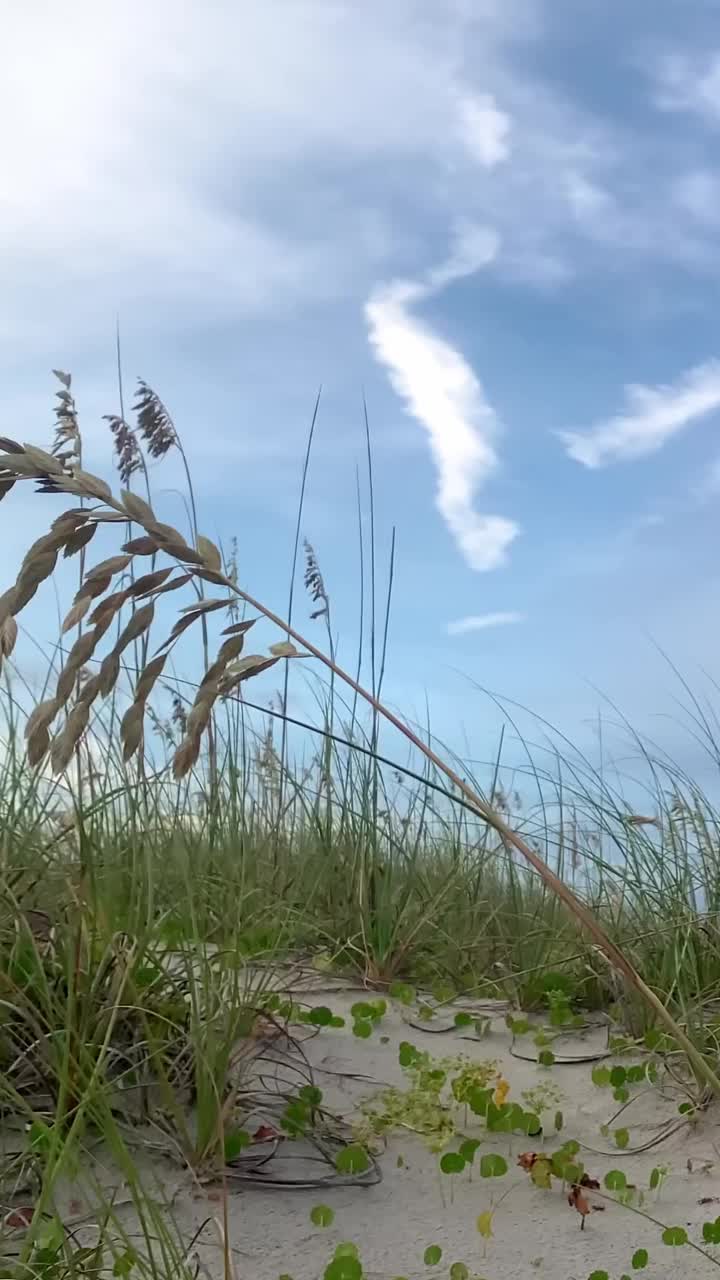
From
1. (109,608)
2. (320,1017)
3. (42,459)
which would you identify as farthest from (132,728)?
(320,1017)

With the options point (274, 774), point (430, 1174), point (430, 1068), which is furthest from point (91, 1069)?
point (274, 774)

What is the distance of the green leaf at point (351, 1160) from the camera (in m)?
2.47

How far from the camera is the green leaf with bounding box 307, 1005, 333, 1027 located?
125 inches

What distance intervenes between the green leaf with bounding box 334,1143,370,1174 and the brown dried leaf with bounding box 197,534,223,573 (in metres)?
1.38

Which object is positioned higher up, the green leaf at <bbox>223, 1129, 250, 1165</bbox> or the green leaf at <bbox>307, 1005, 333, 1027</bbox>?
the green leaf at <bbox>307, 1005, 333, 1027</bbox>

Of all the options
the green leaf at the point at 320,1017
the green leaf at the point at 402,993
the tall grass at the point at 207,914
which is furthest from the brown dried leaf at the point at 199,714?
the green leaf at the point at 402,993

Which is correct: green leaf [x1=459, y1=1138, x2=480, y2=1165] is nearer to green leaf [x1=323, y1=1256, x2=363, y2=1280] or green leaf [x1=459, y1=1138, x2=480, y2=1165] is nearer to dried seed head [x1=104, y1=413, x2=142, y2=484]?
green leaf [x1=323, y1=1256, x2=363, y2=1280]

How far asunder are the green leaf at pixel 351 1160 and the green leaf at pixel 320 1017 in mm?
688

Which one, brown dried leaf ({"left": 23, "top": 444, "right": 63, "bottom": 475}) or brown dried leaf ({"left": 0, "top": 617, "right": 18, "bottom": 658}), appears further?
brown dried leaf ({"left": 0, "top": 617, "right": 18, "bottom": 658})

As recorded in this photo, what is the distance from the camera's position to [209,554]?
186 centimetres

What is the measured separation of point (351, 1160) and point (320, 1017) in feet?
2.36

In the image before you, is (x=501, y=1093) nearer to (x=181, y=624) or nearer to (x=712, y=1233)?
(x=712, y=1233)

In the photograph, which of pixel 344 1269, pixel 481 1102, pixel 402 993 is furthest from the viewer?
pixel 402 993

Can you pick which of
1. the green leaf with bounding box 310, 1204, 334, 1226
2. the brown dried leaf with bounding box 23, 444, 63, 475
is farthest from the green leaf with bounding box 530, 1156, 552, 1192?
the brown dried leaf with bounding box 23, 444, 63, 475
